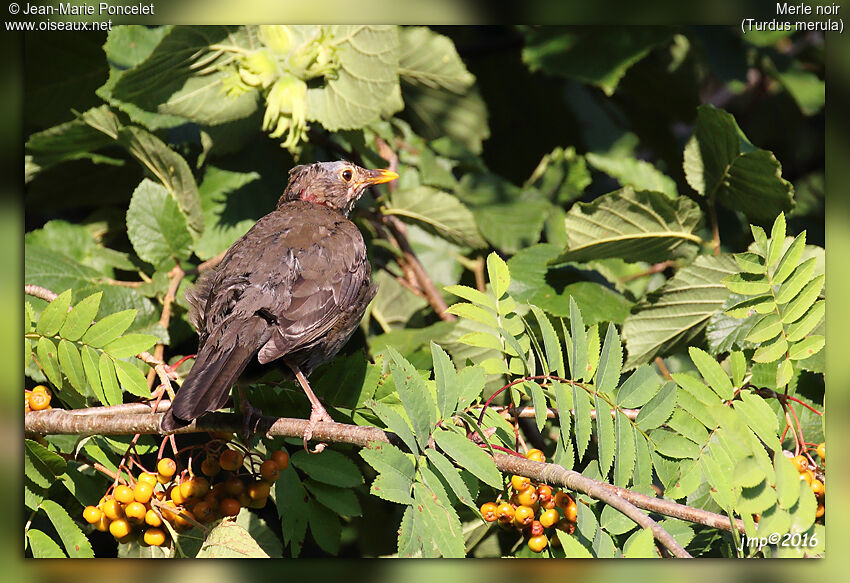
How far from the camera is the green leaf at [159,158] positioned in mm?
3467

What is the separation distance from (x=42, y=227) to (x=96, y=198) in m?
0.27

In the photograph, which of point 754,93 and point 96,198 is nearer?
point 96,198

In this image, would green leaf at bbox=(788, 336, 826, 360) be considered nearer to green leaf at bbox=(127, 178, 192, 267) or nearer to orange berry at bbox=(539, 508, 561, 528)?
orange berry at bbox=(539, 508, 561, 528)

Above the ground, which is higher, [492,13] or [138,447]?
[492,13]

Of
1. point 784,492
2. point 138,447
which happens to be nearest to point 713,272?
point 784,492

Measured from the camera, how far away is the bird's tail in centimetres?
236

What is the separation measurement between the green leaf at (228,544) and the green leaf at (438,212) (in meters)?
1.71

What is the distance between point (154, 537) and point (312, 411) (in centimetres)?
63

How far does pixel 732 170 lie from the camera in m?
3.19

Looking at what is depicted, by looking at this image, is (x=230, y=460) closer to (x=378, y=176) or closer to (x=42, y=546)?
(x=42, y=546)

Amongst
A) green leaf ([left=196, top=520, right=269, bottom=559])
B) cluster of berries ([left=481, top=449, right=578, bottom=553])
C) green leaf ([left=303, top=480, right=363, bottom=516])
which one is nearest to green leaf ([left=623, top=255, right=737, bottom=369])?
cluster of berries ([left=481, top=449, right=578, bottom=553])

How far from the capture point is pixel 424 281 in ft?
12.5

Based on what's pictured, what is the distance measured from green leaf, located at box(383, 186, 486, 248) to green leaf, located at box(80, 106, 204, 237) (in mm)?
866

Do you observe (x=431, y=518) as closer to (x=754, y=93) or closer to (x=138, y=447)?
(x=138, y=447)
